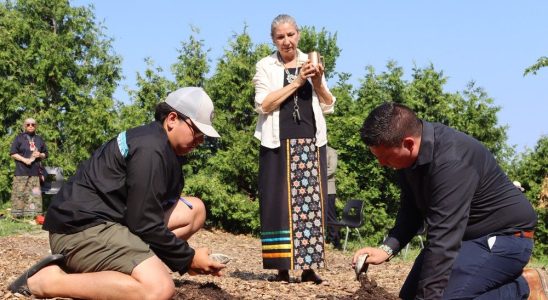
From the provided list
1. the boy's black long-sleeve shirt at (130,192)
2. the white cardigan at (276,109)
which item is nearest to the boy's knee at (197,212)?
the boy's black long-sleeve shirt at (130,192)

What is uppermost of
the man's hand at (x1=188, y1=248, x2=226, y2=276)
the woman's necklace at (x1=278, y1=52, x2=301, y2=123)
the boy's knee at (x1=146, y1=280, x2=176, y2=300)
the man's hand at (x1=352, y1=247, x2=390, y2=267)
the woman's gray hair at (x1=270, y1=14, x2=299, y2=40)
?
the woman's gray hair at (x1=270, y1=14, x2=299, y2=40)

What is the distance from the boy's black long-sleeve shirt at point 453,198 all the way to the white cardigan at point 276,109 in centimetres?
237

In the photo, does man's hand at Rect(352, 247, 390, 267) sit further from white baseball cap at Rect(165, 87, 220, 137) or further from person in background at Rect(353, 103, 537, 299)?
white baseball cap at Rect(165, 87, 220, 137)

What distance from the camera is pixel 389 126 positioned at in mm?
4297

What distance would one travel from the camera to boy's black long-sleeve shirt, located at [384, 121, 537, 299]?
430 cm

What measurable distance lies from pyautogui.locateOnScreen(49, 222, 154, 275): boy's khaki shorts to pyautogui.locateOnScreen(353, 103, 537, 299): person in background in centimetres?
142

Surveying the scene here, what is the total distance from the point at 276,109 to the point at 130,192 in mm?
2312

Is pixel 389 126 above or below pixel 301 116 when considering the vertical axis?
below

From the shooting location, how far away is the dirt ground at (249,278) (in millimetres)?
5945

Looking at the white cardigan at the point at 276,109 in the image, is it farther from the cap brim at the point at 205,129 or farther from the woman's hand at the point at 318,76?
the cap brim at the point at 205,129

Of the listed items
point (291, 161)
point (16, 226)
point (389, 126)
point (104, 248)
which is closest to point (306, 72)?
point (291, 161)

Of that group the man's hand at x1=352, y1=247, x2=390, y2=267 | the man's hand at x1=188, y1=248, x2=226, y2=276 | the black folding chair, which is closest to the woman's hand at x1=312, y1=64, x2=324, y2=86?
the man's hand at x1=188, y1=248, x2=226, y2=276

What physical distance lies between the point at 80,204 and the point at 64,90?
1184 cm

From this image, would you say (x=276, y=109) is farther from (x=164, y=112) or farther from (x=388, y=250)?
(x=388, y=250)
